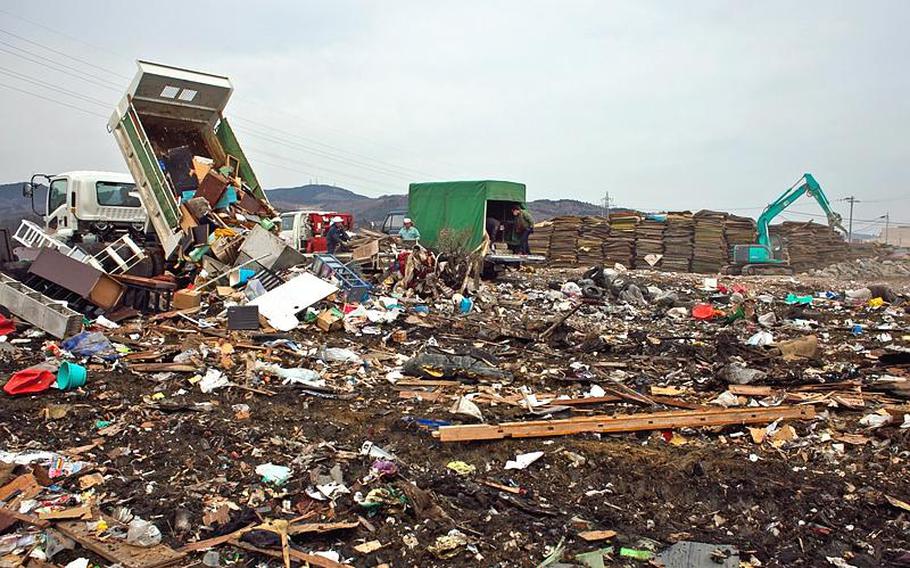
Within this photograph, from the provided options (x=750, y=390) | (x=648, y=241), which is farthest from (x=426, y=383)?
(x=648, y=241)

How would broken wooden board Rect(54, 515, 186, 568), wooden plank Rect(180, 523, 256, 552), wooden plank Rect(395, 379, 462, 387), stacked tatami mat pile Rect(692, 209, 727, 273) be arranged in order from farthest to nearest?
stacked tatami mat pile Rect(692, 209, 727, 273) < wooden plank Rect(395, 379, 462, 387) < wooden plank Rect(180, 523, 256, 552) < broken wooden board Rect(54, 515, 186, 568)

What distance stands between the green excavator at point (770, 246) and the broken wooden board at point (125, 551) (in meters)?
22.9

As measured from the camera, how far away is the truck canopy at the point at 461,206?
1588 centimetres

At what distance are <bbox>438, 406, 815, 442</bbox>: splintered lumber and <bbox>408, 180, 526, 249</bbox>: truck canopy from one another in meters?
9.55

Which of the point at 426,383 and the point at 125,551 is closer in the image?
the point at 125,551

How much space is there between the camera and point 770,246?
23641 mm

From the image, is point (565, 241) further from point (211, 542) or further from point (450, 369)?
point (211, 542)

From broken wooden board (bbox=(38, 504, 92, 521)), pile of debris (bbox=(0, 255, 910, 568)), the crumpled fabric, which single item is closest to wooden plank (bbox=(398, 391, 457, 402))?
pile of debris (bbox=(0, 255, 910, 568))

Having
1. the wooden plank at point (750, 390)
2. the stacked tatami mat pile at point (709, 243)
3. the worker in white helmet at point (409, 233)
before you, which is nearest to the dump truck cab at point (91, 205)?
the worker in white helmet at point (409, 233)

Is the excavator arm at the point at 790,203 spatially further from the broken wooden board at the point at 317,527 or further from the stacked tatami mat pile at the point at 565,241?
the broken wooden board at the point at 317,527

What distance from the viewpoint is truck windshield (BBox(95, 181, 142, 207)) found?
12242mm

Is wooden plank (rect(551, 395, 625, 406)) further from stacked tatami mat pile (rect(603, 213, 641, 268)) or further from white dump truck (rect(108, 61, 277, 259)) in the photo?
stacked tatami mat pile (rect(603, 213, 641, 268))

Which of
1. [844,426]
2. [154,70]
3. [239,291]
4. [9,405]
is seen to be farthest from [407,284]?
[844,426]

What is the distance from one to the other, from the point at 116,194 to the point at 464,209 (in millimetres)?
7610
